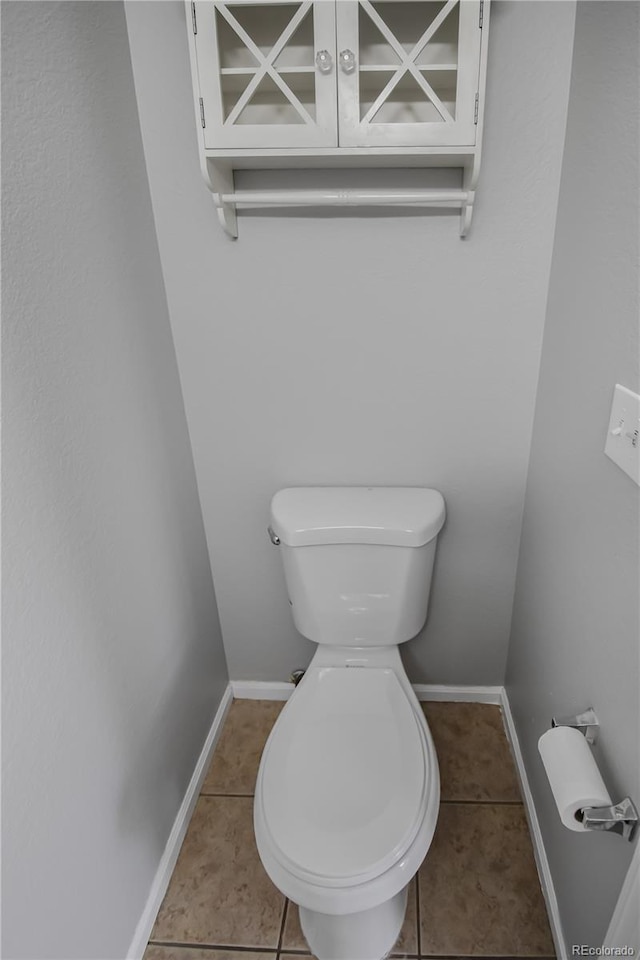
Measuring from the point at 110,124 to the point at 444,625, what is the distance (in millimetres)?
1487

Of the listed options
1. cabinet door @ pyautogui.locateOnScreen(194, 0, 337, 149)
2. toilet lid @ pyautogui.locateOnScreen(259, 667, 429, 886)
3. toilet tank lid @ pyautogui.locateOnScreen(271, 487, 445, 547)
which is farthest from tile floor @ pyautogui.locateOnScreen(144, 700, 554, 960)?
cabinet door @ pyautogui.locateOnScreen(194, 0, 337, 149)

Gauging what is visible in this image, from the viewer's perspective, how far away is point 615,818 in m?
0.74

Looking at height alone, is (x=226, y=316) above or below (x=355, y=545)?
above

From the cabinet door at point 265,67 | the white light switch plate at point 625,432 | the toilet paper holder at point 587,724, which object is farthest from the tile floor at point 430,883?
the cabinet door at point 265,67

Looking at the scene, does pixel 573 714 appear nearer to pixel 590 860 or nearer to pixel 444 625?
pixel 590 860

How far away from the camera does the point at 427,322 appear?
1.19 m

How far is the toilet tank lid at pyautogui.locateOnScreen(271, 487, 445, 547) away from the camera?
1.22 metres

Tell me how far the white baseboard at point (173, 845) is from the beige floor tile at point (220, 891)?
3 cm

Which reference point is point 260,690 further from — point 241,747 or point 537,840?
point 537,840

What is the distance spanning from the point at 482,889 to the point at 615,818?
672 mm

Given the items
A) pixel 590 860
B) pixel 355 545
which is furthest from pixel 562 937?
pixel 355 545

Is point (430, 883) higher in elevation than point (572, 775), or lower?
lower

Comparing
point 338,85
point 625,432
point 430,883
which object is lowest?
point 430,883

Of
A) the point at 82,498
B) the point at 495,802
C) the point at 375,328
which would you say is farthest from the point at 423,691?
the point at 82,498
